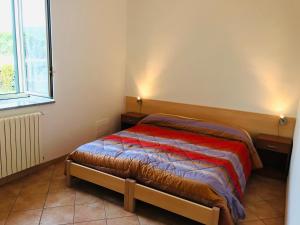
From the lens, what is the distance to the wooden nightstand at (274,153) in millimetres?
2959

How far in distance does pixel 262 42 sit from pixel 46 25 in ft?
8.62

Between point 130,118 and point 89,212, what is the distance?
187cm

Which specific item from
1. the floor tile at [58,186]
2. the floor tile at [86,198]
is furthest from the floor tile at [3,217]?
the floor tile at [86,198]

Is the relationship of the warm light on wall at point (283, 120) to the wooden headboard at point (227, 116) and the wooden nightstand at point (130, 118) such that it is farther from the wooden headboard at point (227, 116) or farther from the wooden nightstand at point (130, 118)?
the wooden nightstand at point (130, 118)

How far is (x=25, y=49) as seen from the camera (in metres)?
3.13

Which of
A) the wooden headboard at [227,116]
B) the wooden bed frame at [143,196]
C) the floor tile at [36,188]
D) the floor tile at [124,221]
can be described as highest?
the wooden headboard at [227,116]

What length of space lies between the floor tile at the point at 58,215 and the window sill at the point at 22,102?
44.8 inches

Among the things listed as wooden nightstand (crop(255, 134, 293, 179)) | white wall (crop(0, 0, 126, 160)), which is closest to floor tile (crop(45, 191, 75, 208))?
white wall (crop(0, 0, 126, 160))

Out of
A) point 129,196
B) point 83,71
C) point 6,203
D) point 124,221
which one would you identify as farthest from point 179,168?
point 83,71

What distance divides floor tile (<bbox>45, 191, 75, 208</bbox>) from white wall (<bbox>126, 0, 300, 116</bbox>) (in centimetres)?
203

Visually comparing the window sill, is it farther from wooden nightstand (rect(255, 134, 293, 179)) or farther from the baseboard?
wooden nightstand (rect(255, 134, 293, 179))

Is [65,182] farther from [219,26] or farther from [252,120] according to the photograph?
[219,26]

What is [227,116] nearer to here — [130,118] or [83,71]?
[130,118]

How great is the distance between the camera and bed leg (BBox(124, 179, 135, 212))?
7.54 feet
